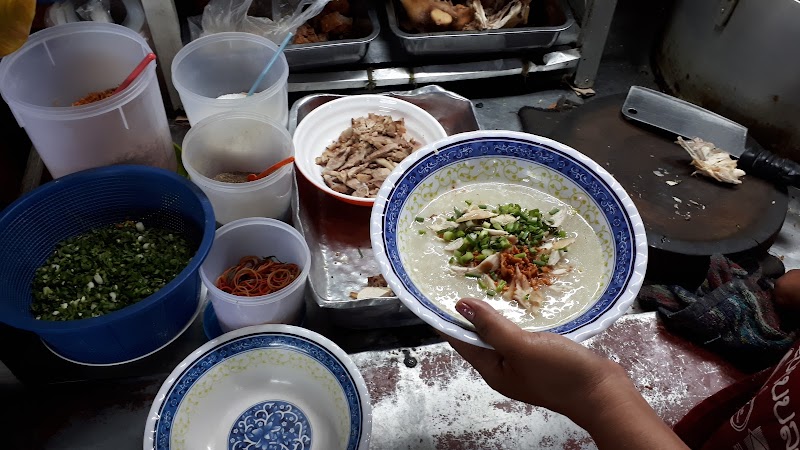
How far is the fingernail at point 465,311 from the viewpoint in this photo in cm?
97

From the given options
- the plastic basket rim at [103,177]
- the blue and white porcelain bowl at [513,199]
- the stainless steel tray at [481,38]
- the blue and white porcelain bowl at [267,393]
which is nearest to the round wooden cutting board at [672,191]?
the stainless steel tray at [481,38]

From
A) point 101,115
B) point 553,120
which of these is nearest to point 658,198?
point 553,120

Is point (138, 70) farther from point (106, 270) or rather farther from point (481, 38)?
point (481, 38)

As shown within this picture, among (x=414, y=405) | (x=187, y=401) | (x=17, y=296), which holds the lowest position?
(x=414, y=405)

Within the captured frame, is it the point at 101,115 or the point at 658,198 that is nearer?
the point at 101,115

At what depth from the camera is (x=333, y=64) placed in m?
1.91

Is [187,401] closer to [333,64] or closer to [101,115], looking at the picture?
[101,115]

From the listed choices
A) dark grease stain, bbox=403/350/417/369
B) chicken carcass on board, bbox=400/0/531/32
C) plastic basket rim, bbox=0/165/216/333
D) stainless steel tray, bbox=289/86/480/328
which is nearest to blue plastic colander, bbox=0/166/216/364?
plastic basket rim, bbox=0/165/216/333

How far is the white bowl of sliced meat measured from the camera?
169 centimetres

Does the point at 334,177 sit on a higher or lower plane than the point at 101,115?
lower

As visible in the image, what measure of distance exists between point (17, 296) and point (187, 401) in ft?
1.45

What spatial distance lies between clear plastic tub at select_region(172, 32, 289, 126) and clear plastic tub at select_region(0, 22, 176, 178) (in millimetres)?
147

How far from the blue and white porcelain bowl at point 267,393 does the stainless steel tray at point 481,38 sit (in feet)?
3.49

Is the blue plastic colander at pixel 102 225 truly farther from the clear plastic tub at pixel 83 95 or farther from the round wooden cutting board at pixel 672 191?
the round wooden cutting board at pixel 672 191
